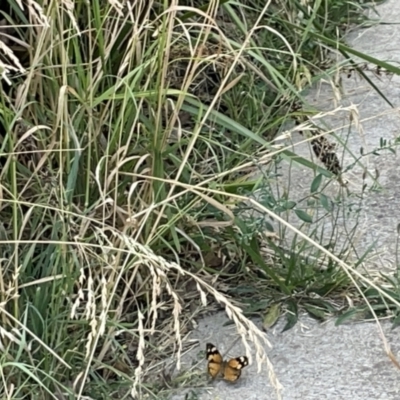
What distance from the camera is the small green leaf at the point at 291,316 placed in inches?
70.3

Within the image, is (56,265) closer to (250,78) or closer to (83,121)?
(83,121)

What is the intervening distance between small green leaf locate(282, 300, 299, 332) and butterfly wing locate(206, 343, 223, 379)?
0.57 ft

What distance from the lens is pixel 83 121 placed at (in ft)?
5.88

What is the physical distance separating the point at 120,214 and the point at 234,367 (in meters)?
0.37

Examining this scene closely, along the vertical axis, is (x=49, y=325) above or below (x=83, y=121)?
below

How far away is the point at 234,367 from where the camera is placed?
1658 mm

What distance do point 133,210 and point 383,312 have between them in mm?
542

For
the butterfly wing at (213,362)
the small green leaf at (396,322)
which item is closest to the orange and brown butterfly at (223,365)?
the butterfly wing at (213,362)

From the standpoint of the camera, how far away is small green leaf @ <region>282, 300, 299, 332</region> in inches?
70.3

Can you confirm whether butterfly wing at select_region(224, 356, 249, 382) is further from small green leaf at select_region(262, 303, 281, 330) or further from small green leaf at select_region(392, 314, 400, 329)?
small green leaf at select_region(392, 314, 400, 329)

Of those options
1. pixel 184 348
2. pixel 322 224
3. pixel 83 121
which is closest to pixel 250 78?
pixel 322 224

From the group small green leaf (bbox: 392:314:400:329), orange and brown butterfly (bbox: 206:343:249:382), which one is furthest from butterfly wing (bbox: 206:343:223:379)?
small green leaf (bbox: 392:314:400:329)

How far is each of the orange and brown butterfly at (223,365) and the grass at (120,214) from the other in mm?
66

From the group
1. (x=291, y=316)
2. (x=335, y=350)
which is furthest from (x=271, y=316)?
(x=335, y=350)
